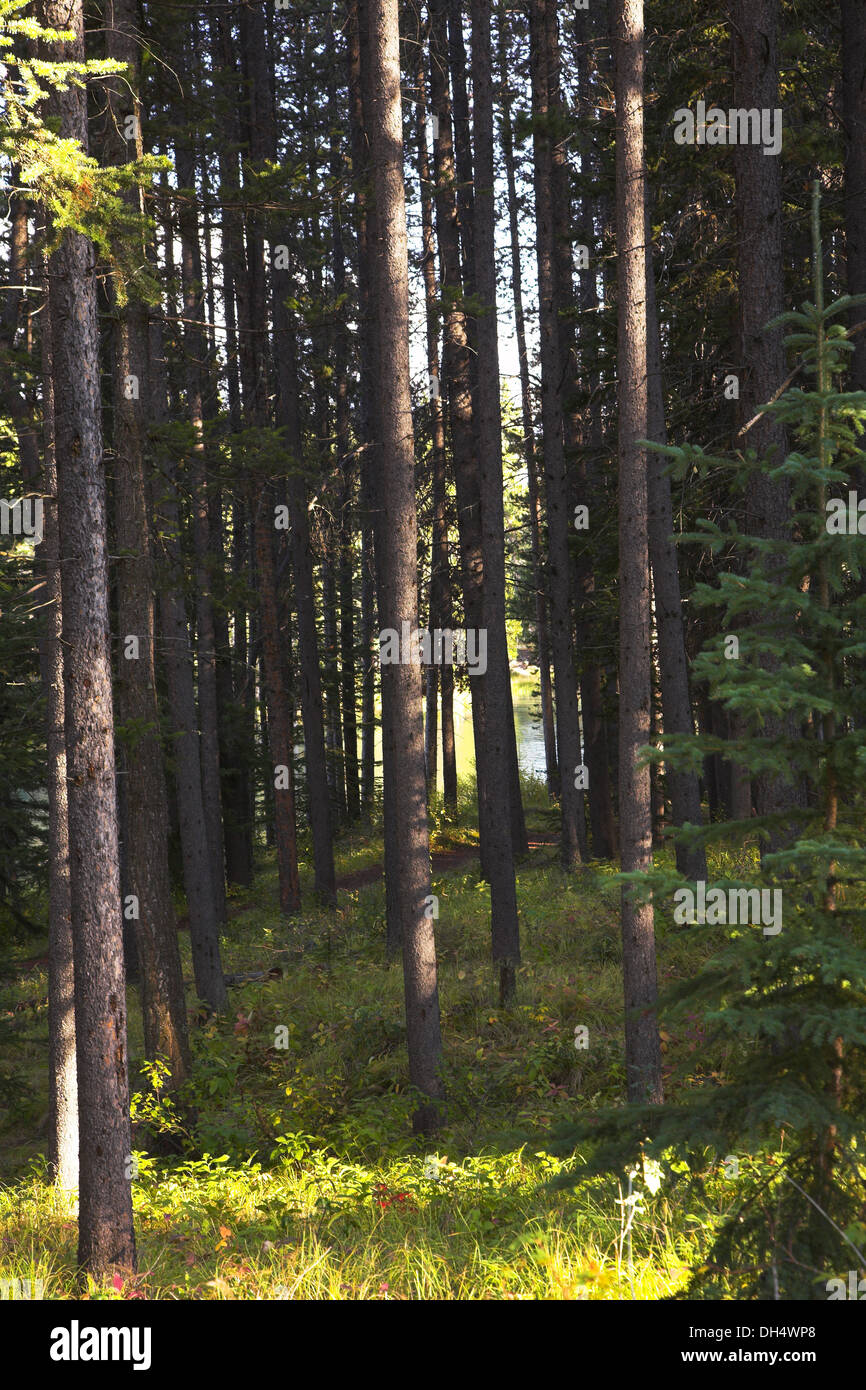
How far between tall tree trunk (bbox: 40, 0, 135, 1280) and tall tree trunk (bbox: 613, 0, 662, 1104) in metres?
4.37

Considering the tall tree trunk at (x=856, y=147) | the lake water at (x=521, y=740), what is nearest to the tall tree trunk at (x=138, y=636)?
the tall tree trunk at (x=856, y=147)

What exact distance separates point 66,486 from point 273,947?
13.4 m

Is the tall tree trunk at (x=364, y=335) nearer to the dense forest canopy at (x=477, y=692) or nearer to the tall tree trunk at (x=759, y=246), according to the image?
the dense forest canopy at (x=477, y=692)

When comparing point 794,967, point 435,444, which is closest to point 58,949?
point 794,967

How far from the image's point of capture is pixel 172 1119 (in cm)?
1030

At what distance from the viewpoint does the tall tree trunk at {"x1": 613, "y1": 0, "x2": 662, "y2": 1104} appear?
344 inches

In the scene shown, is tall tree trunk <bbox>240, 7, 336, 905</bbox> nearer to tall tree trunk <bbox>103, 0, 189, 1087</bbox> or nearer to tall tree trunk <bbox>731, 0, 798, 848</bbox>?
tall tree trunk <bbox>103, 0, 189, 1087</bbox>

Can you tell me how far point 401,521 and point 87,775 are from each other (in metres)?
4.37

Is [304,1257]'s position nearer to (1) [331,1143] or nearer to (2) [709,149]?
(1) [331,1143]

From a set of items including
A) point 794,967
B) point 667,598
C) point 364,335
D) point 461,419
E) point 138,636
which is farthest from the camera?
point 364,335

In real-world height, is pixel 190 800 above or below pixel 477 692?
below

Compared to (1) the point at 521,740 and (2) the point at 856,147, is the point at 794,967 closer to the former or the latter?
(2) the point at 856,147

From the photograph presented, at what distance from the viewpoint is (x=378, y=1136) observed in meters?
9.57
